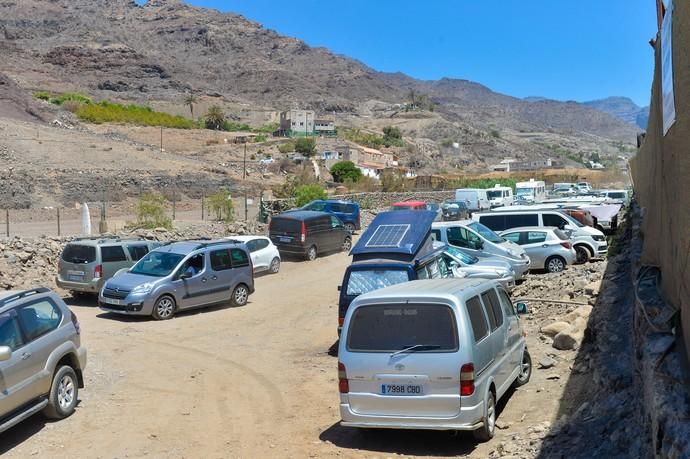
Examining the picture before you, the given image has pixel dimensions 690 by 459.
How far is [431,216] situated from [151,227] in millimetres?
18988

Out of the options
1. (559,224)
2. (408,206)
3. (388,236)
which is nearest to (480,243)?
(559,224)

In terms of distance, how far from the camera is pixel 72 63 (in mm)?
189125

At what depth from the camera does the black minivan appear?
28484 millimetres

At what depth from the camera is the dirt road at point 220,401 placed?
8.40 m

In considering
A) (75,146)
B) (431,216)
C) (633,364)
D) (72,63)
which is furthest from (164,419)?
(72,63)

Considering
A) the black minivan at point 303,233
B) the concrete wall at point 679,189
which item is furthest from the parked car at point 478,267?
the black minivan at point 303,233

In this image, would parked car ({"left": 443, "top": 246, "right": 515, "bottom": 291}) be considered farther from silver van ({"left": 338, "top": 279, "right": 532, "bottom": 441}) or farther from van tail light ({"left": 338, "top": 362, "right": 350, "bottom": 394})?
van tail light ({"left": 338, "top": 362, "right": 350, "bottom": 394})

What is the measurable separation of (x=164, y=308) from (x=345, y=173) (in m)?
61.0

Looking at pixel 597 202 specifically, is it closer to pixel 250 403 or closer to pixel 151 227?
pixel 151 227

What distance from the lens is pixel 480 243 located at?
2016 cm

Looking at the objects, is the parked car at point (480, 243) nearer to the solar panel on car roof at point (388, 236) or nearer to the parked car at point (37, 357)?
the solar panel on car roof at point (388, 236)

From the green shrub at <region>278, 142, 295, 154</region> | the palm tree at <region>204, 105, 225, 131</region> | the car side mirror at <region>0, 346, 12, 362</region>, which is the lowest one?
the car side mirror at <region>0, 346, 12, 362</region>

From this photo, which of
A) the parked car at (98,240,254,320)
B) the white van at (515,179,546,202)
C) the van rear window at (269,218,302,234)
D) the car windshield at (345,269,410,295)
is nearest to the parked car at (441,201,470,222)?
the white van at (515,179,546,202)

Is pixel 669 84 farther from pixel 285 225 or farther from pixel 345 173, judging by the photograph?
pixel 345 173
